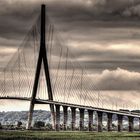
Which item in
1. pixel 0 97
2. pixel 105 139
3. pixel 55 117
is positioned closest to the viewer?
pixel 105 139

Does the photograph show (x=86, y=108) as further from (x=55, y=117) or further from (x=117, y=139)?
(x=117, y=139)

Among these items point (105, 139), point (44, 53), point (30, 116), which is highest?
point (44, 53)

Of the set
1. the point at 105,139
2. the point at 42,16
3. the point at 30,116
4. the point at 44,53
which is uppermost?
the point at 42,16

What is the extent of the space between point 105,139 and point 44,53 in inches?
2052

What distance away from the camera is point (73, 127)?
520 feet

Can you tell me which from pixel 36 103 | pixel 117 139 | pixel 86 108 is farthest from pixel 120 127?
pixel 117 139

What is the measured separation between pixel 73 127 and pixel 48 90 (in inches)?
712

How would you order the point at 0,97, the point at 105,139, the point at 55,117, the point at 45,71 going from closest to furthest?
the point at 105,139, the point at 45,71, the point at 55,117, the point at 0,97

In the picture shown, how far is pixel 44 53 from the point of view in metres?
146

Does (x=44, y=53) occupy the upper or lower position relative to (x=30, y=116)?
upper

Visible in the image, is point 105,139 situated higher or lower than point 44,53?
lower

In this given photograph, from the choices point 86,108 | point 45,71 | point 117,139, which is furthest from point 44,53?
point 117,139

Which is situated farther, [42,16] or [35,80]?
[42,16]

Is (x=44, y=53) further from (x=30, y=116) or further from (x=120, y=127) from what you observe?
(x=120, y=127)
